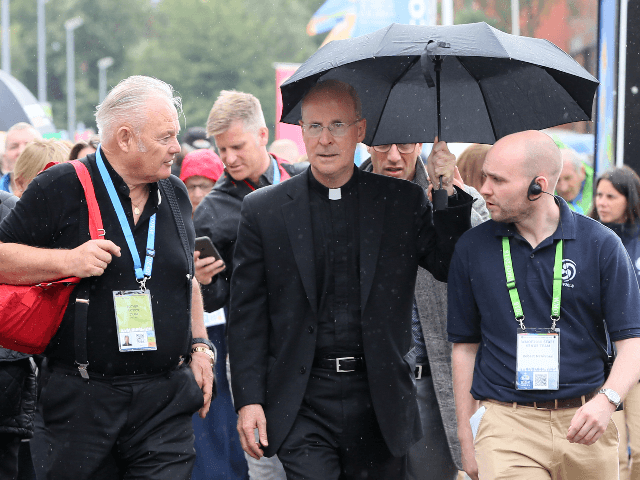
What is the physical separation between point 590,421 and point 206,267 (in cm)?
254

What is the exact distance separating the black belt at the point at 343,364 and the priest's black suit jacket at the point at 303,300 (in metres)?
0.06

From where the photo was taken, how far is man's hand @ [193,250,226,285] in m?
5.32

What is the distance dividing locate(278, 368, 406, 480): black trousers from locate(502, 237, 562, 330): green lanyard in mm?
754

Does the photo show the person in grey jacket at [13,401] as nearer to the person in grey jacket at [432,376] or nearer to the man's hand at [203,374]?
the man's hand at [203,374]

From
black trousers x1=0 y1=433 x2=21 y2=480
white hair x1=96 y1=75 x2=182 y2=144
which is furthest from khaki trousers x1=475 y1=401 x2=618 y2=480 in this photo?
black trousers x1=0 y1=433 x2=21 y2=480

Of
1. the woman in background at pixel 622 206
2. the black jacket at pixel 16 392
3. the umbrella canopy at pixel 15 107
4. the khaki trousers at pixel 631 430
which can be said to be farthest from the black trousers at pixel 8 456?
the umbrella canopy at pixel 15 107

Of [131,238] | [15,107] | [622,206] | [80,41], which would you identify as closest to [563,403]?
[131,238]

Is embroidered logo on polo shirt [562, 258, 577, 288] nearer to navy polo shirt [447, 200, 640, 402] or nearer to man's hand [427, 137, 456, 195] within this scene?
navy polo shirt [447, 200, 640, 402]

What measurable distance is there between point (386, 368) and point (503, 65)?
159 centimetres

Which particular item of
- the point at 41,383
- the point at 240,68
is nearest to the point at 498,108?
the point at 41,383

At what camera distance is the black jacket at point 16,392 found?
4559 millimetres

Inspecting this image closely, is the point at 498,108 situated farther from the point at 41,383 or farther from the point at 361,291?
the point at 41,383

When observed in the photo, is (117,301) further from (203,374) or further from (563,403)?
(563,403)

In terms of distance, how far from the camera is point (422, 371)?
5055mm
